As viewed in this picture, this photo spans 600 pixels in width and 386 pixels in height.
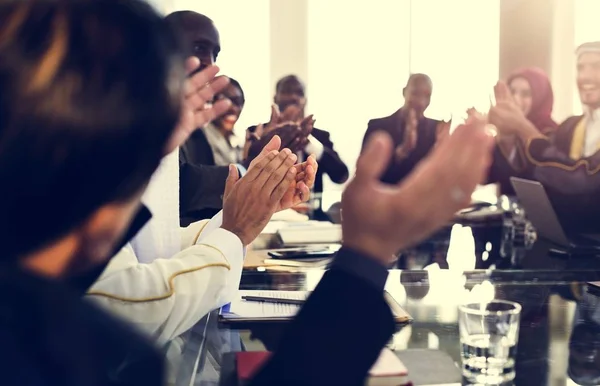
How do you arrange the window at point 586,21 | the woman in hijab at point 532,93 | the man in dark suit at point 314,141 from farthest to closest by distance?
the window at point 586,21 < the woman in hijab at point 532,93 < the man in dark suit at point 314,141

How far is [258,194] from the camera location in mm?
1142

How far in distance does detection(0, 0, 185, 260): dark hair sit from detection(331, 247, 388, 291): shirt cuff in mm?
168

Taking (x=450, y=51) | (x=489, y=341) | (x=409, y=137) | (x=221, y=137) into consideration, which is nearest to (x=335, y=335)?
(x=489, y=341)

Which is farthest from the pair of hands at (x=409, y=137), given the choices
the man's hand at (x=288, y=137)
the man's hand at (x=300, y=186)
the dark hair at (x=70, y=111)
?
the dark hair at (x=70, y=111)

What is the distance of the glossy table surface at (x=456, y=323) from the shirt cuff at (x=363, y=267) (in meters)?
0.39

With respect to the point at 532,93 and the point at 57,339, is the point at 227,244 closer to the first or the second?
the point at 57,339

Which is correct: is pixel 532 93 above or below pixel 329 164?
above

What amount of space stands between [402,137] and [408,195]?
11.8ft

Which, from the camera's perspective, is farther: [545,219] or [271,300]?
[545,219]

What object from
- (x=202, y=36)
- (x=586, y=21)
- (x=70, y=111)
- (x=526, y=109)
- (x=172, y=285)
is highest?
(x=586, y=21)

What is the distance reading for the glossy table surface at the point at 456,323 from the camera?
917mm

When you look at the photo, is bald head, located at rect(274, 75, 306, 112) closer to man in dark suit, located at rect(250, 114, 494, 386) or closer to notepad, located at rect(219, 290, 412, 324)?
notepad, located at rect(219, 290, 412, 324)

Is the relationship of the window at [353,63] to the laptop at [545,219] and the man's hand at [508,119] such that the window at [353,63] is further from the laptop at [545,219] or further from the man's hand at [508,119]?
the laptop at [545,219]

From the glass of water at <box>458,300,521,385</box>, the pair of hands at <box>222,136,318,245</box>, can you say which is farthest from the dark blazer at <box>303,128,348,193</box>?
the glass of water at <box>458,300,521,385</box>
